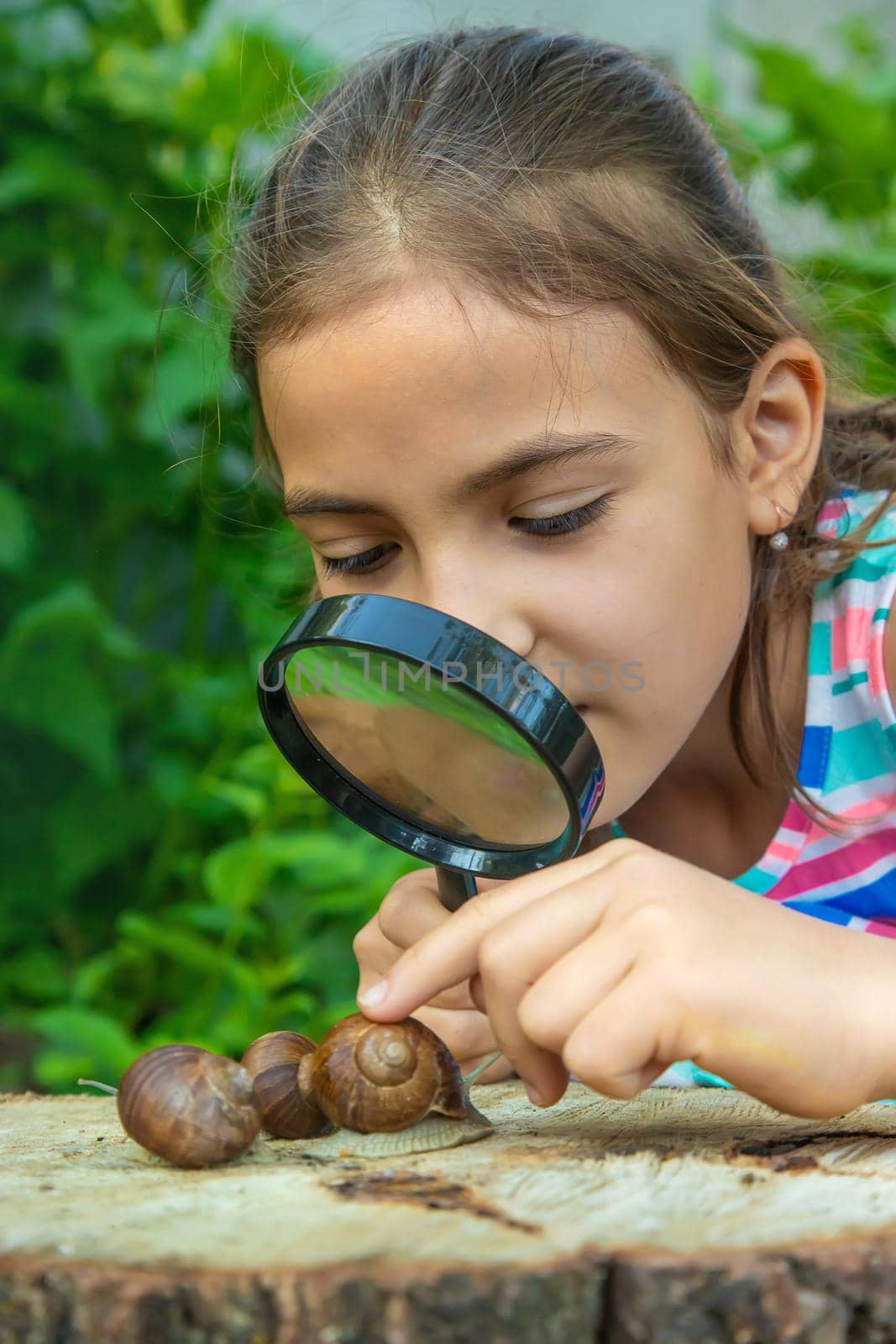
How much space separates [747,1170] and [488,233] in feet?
2.99

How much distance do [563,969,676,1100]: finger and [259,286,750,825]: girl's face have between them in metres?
0.42

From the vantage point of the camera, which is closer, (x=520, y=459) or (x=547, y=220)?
(x=520, y=459)

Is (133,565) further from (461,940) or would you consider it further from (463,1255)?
(463,1255)

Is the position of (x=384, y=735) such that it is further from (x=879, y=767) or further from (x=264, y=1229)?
(x=879, y=767)

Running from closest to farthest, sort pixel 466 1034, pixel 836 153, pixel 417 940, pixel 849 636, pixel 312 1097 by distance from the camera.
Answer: pixel 312 1097 < pixel 417 940 < pixel 466 1034 < pixel 849 636 < pixel 836 153

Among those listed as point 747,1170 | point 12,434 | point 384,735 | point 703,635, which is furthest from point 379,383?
point 12,434

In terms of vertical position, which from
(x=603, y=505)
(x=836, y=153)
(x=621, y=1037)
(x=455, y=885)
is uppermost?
(x=836, y=153)

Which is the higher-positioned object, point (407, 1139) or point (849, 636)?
point (849, 636)

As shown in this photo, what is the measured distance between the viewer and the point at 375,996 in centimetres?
112

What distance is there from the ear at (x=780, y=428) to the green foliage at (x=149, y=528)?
26.2 inches

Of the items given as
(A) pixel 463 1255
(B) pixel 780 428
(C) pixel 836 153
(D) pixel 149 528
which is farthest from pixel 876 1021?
(C) pixel 836 153

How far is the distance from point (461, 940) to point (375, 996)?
0.09 meters

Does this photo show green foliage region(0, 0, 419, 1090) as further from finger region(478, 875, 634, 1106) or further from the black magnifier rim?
finger region(478, 875, 634, 1106)

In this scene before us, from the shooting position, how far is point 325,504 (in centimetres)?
140
